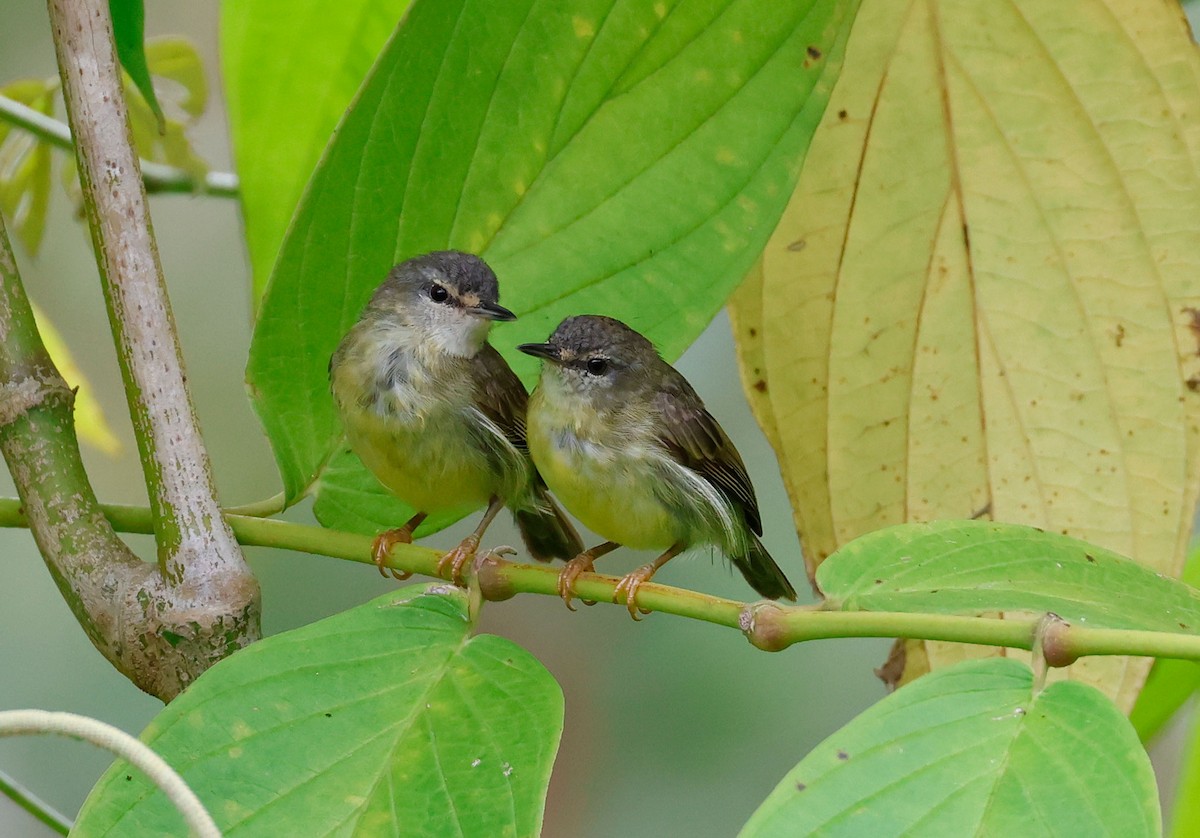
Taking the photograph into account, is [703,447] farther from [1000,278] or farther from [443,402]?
[1000,278]

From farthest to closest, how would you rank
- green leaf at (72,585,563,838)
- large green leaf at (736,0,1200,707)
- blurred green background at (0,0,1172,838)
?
blurred green background at (0,0,1172,838) < large green leaf at (736,0,1200,707) < green leaf at (72,585,563,838)

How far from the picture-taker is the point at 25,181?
2068 mm

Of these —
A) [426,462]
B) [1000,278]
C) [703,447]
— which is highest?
[1000,278]

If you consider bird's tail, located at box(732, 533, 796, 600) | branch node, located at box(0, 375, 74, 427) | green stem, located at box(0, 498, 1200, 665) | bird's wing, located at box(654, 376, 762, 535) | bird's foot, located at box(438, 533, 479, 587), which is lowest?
bird's tail, located at box(732, 533, 796, 600)

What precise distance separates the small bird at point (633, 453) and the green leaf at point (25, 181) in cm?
81

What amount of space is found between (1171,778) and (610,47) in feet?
8.42

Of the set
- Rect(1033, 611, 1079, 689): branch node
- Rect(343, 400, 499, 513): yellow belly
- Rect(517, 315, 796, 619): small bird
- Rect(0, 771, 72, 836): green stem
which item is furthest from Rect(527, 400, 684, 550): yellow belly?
Rect(1033, 611, 1079, 689): branch node

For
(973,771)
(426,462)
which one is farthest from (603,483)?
(973,771)

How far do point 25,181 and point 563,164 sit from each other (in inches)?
42.4

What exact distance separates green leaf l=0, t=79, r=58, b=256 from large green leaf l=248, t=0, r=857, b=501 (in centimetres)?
85

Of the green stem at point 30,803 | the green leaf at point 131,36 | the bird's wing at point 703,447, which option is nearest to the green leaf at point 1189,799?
the green stem at point 30,803

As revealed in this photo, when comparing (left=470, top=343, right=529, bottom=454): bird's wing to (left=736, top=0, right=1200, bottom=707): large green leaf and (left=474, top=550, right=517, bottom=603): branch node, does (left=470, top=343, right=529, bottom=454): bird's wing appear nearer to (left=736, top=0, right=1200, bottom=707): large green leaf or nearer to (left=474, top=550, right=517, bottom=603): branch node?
(left=736, top=0, right=1200, bottom=707): large green leaf

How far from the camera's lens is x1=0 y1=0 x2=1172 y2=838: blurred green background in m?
3.26

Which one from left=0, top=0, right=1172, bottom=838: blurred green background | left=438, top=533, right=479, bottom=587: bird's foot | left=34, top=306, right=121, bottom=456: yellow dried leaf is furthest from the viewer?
left=0, top=0, right=1172, bottom=838: blurred green background
